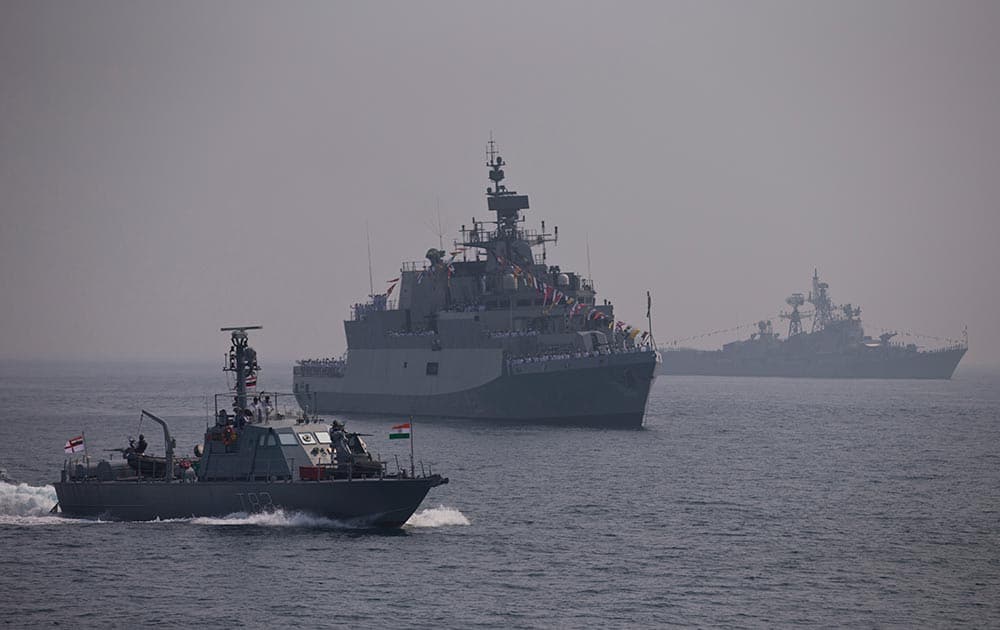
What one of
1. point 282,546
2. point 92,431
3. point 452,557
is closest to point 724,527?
point 452,557

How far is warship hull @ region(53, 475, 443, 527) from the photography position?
4091 cm

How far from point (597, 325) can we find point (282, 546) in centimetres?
5039

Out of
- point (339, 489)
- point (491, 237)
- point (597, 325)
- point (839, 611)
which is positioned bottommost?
point (839, 611)

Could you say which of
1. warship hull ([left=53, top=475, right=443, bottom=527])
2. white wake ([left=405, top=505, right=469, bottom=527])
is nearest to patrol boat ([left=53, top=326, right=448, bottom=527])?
warship hull ([left=53, top=475, right=443, bottom=527])

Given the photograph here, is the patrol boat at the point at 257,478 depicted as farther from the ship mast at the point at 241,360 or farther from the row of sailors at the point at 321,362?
the row of sailors at the point at 321,362

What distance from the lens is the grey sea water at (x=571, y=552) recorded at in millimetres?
32625

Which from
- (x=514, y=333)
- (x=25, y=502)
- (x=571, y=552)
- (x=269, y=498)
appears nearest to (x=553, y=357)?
(x=514, y=333)

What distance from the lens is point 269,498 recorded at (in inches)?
1639

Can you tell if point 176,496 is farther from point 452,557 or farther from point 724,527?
point 724,527

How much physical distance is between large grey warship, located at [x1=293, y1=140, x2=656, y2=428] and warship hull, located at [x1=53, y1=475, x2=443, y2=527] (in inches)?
1365

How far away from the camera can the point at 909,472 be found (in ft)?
200

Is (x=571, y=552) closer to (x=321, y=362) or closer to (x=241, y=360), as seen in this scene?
(x=241, y=360)

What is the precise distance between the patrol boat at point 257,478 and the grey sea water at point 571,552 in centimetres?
63

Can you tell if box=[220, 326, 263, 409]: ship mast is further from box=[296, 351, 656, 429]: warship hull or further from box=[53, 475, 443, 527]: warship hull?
box=[296, 351, 656, 429]: warship hull
